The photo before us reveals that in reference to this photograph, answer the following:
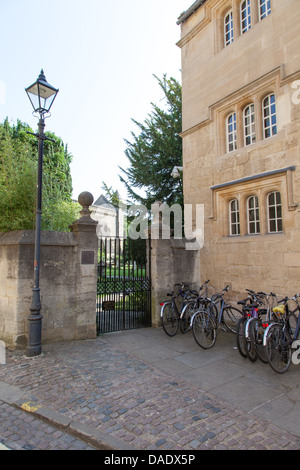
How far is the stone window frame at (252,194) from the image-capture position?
6.76 metres

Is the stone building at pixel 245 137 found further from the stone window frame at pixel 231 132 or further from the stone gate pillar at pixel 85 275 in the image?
the stone gate pillar at pixel 85 275

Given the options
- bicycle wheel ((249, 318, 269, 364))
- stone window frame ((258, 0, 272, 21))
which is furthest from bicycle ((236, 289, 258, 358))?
stone window frame ((258, 0, 272, 21))

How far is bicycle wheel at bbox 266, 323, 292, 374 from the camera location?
4578 millimetres

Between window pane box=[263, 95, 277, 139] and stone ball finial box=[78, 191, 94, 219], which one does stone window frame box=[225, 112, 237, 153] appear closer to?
window pane box=[263, 95, 277, 139]

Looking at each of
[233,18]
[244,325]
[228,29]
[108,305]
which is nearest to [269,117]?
[233,18]

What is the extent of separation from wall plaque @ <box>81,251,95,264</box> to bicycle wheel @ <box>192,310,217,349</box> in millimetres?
2613

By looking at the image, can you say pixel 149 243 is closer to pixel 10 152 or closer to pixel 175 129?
pixel 10 152

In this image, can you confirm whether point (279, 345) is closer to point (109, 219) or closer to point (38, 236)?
point (38, 236)

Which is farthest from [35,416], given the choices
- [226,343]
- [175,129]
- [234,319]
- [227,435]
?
[175,129]

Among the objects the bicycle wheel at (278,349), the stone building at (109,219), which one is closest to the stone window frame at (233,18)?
the bicycle wheel at (278,349)

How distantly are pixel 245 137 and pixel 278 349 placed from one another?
19.1 ft

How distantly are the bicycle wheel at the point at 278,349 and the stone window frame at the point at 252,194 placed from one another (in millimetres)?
2967

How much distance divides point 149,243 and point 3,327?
4028 millimetres

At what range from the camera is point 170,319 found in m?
7.39
